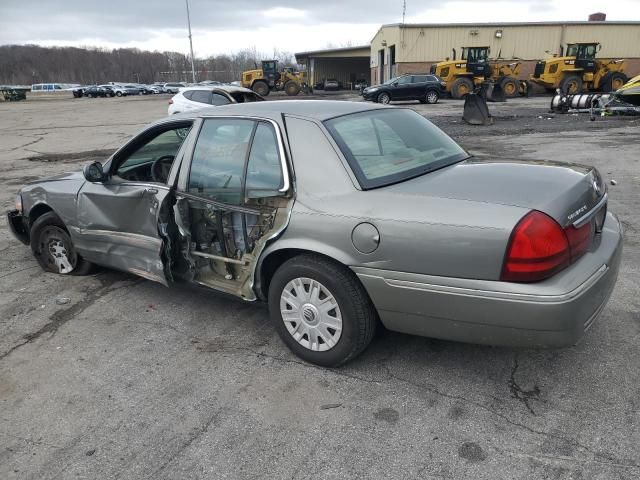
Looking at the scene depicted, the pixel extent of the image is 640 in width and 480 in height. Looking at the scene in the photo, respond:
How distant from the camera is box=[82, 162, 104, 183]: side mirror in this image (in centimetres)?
409

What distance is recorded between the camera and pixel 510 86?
29578 mm

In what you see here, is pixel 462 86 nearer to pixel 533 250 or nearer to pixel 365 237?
pixel 365 237

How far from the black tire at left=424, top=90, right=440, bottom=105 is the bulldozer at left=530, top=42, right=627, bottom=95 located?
21.5 feet

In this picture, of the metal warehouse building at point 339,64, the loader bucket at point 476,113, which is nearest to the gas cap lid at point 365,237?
the loader bucket at point 476,113

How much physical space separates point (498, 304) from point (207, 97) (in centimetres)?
1325

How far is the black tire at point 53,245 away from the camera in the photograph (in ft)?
15.7

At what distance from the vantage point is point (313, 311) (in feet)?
10.2

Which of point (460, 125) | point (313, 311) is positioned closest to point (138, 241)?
point (313, 311)

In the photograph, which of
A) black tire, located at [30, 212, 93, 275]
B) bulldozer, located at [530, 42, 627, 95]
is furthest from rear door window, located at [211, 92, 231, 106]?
bulldozer, located at [530, 42, 627, 95]

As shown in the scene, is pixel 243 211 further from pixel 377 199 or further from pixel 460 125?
pixel 460 125

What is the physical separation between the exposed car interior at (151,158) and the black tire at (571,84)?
28409mm

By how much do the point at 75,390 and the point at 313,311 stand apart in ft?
4.93

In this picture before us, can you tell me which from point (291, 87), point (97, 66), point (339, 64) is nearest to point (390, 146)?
point (291, 87)

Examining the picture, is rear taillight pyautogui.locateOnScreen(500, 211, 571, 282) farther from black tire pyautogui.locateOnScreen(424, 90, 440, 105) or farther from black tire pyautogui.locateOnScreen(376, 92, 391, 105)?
black tire pyautogui.locateOnScreen(424, 90, 440, 105)
